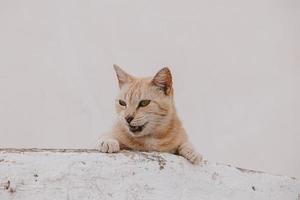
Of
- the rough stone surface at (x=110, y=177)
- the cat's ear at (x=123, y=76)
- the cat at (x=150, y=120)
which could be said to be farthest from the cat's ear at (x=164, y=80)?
the rough stone surface at (x=110, y=177)

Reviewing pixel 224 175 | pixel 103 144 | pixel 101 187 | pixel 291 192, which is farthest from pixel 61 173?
pixel 291 192

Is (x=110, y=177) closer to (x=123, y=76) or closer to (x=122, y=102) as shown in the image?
(x=122, y=102)

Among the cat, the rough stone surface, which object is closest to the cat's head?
the cat

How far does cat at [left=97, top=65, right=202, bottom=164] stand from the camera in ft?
6.70

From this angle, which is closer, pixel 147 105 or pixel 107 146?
pixel 107 146

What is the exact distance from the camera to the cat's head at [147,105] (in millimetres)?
2039

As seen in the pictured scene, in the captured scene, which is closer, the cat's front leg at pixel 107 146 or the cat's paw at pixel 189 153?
the cat's front leg at pixel 107 146

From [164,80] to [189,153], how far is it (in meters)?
0.31

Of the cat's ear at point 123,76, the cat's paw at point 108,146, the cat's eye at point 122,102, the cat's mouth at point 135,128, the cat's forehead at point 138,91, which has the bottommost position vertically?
the cat's paw at point 108,146

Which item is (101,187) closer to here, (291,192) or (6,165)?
(6,165)

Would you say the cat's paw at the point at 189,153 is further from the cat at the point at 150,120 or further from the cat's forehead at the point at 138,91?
the cat's forehead at the point at 138,91

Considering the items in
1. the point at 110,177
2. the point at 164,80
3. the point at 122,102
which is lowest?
the point at 110,177

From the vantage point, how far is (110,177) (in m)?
1.64

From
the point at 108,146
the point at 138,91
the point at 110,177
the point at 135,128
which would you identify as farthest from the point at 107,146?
the point at 138,91
